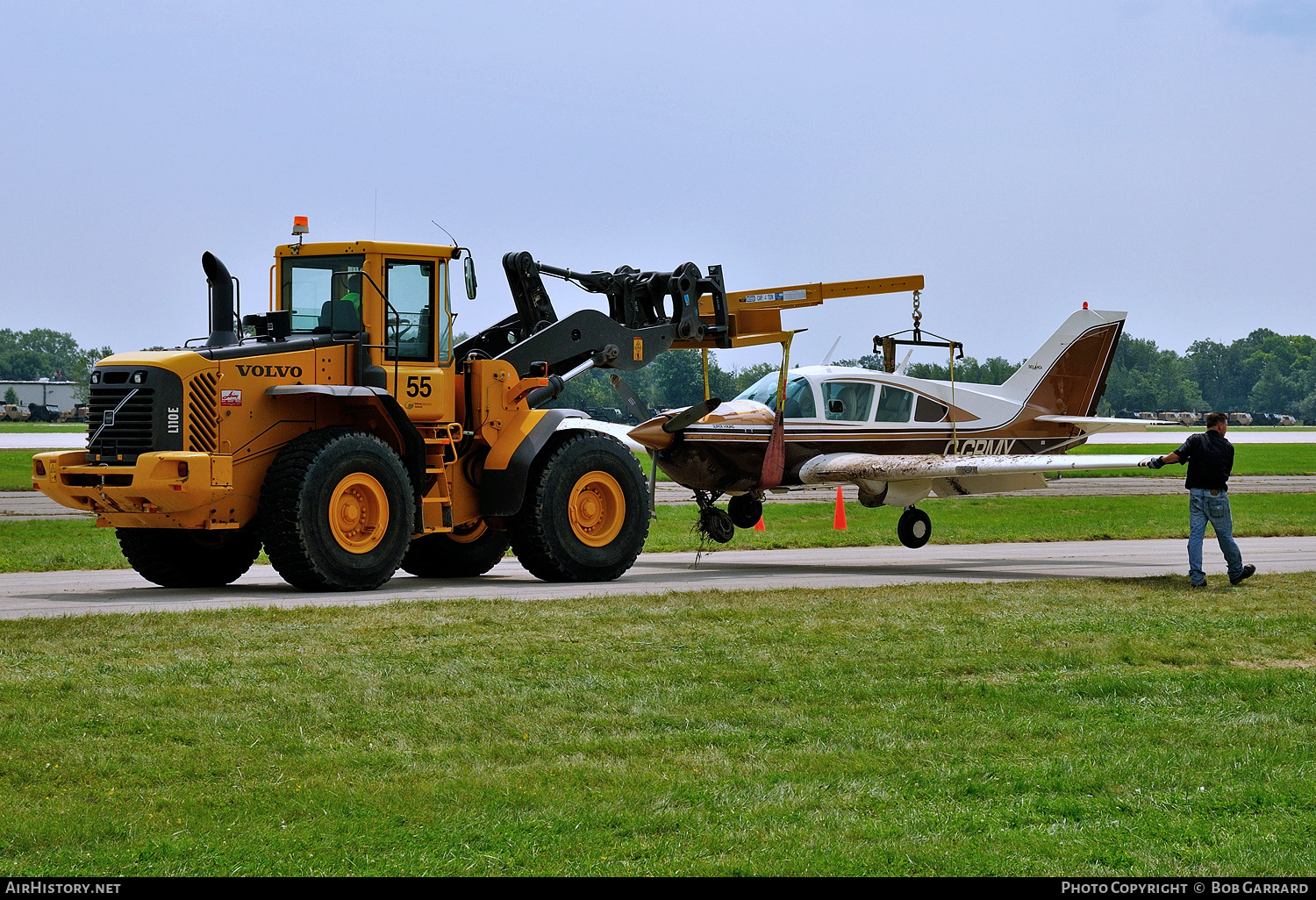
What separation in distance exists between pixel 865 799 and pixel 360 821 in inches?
84.0

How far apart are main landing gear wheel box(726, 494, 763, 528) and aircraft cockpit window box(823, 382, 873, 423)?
162 centimetres

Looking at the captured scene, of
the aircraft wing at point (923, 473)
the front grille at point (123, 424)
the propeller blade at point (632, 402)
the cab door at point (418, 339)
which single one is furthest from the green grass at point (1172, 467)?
the front grille at point (123, 424)

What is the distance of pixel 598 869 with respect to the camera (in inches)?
198

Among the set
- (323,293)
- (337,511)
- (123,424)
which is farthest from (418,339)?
(123,424)

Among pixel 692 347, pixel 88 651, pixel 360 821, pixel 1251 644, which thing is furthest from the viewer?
pixel 692 347

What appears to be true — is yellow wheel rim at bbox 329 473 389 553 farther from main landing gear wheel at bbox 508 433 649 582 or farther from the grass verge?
the grass verge

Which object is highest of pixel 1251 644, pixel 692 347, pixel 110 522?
pixel 692 347

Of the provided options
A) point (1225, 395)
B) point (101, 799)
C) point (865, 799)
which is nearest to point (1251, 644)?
point (865, 799)

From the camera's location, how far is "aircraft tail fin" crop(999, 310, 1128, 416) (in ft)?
70.2

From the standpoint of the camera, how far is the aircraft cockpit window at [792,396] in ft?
62.1

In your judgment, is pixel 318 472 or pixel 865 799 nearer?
pixel 865 799

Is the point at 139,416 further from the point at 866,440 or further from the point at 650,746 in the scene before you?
the point at 866,440

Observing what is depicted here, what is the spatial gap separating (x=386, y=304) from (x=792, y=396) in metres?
6.92

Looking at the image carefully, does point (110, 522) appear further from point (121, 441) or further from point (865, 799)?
point (865, 799)
